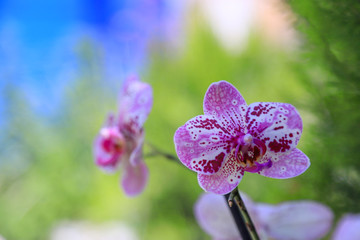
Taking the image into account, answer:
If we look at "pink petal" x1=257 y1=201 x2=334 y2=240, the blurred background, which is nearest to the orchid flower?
"pink petal" x1=257 y1=201 x2=334 y2=240

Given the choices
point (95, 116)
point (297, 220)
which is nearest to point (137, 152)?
point (297, 220)

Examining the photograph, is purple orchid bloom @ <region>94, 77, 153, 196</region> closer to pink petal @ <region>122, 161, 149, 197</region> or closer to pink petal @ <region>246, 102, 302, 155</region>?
pink petal @ <region>122, 161, 149, 197</region>

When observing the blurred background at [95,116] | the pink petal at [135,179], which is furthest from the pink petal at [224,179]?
the blurred background at [95,116]

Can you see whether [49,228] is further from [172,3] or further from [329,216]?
[172,3]

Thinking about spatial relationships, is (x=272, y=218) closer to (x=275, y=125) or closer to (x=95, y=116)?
(x=275, y=125)

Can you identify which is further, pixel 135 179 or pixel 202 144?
pixel 135 179

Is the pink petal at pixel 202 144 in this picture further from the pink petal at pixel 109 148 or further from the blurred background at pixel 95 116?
the blurred background at pixel 95 116

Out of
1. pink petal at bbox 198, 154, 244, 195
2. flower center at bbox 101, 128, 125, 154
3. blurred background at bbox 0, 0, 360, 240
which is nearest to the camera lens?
pink petal at bbox 198, 154, 244, 195
